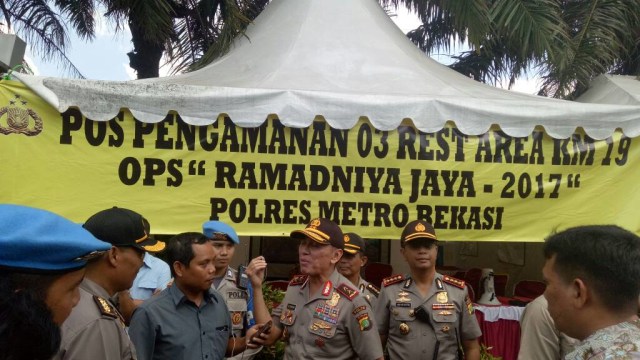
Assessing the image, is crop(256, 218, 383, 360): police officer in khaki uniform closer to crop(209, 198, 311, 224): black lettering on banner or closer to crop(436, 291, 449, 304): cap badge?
crop(436, 291, 449, 304): cap badge

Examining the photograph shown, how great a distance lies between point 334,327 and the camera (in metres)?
3.19

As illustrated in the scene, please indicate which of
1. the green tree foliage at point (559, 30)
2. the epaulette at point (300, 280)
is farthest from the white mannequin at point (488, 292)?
the epaulette at point (300, 280)

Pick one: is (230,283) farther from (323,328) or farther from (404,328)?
(404,328)

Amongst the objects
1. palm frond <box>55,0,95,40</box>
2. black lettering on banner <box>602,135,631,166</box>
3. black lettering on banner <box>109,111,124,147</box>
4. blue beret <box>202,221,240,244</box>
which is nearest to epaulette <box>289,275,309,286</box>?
blue beret <box>202,221,240,244</box>

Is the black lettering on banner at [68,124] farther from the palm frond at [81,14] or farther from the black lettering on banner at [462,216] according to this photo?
the palm frond at [81,14]

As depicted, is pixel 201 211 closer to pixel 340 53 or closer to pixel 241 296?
pixel 241 296

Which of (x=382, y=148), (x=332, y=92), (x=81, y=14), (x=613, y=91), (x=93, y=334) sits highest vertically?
(x=81, y=14)

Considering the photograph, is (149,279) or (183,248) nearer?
(183,248)

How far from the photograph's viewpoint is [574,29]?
847cm

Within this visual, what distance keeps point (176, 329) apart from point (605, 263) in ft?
6.37

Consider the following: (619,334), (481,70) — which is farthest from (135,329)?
(481,70)

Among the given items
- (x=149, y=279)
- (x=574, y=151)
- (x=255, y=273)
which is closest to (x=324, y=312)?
(x=255, y=273)

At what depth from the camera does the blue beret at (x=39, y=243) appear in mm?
1268

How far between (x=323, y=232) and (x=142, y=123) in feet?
5.80
